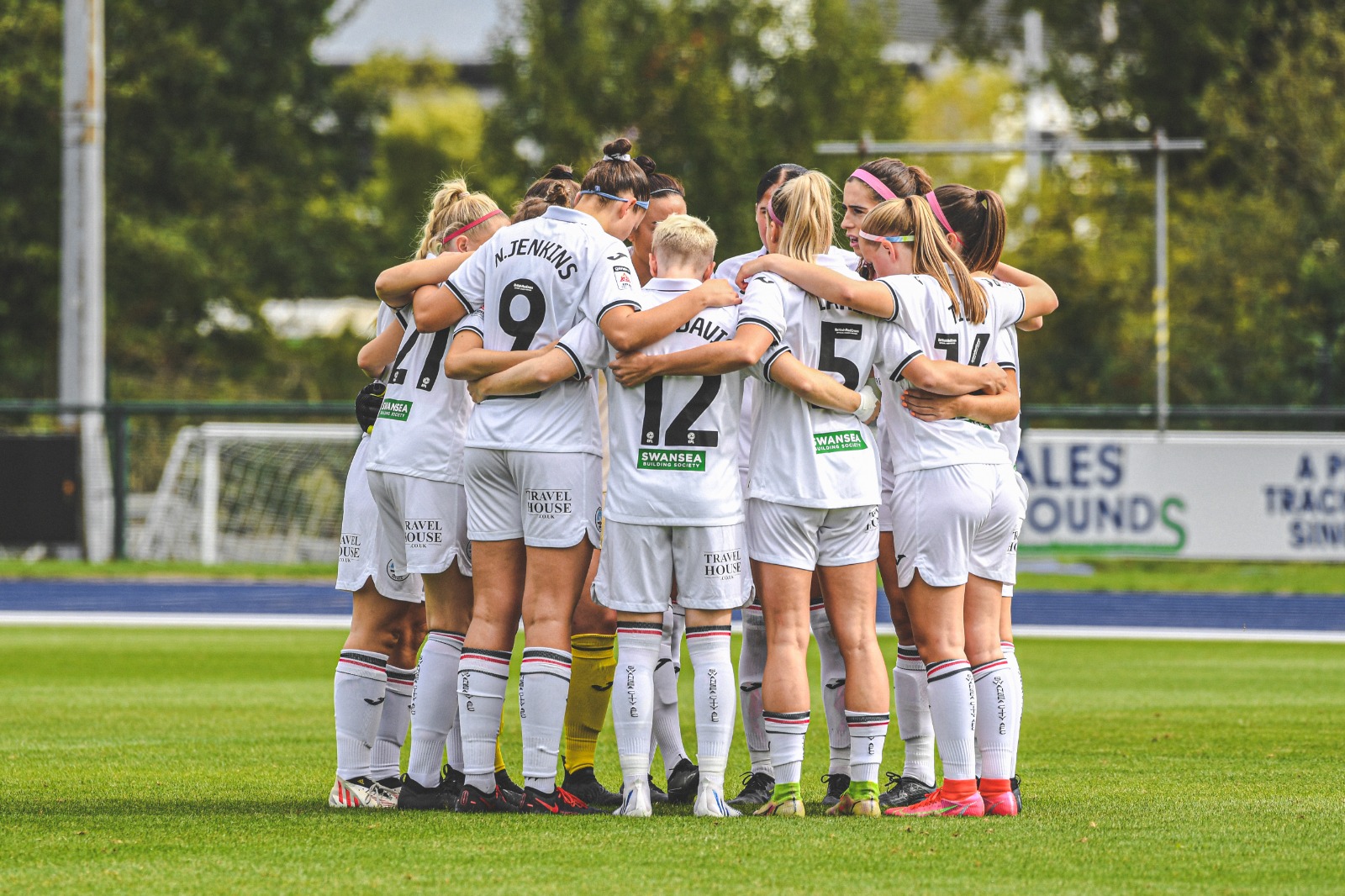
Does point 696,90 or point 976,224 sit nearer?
point 976,224

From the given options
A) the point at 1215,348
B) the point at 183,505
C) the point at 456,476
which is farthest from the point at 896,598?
the point at 1215,348

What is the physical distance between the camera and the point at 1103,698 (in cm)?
974

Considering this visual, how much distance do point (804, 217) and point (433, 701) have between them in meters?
2.12

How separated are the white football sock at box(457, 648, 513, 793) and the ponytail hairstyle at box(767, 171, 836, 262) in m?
1.71

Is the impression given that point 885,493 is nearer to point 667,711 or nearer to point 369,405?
point 667,711

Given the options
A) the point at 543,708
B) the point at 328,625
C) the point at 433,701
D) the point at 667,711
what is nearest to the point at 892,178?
the point at 667,711

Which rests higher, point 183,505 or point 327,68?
point 327,68

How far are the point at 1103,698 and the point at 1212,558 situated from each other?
8.02 metres

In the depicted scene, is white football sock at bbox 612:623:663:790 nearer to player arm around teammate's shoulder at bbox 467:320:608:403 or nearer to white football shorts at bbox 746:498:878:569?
white football shorts at bbox 746:498:878:569

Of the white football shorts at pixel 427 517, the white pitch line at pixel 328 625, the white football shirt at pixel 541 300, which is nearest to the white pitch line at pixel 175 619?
the white pitch line at pixel 328 625

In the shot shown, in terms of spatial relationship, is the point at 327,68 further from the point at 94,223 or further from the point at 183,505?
the point at 183,505

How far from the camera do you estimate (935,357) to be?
5645mm

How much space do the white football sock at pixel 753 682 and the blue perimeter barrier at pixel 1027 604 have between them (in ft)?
29.7

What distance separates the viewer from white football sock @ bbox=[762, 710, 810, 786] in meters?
5.48
